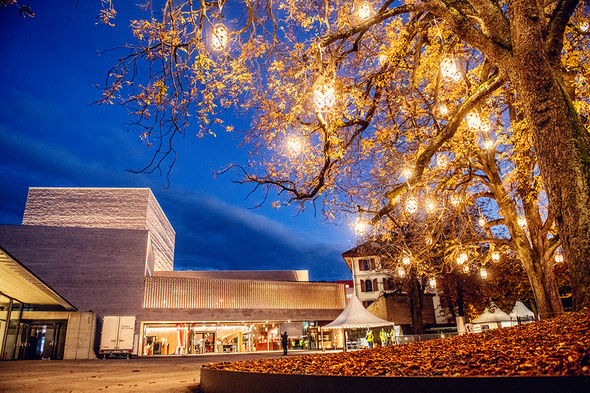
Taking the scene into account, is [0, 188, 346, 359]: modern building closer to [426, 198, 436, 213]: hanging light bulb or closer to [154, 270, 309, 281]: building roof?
[154, 270, 309, 281]: building roof

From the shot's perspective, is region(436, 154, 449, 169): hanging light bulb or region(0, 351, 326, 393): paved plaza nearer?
region(0, 351, 326, 393): paved plaza

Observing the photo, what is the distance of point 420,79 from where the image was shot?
1059 centimetres

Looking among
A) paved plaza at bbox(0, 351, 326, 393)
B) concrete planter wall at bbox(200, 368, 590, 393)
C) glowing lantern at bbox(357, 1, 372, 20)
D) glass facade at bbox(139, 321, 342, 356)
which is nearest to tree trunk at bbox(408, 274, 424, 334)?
glass facade at bbox(139, 321, 342, 356)

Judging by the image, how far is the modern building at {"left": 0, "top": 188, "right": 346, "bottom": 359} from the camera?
90.7ft

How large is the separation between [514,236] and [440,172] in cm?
299

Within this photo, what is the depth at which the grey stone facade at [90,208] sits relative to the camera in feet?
179

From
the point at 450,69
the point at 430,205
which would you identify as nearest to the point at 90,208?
the point at 430,205

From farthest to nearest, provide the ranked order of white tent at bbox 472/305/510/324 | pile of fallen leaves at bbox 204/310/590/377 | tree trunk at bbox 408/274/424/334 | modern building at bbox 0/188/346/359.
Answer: modern building at bbox 0/188/346/359, tree trunk at bbox 408/274/424/334, white tent at bbox 472/305/510/324, pile of fallen leaves at bbox 204/310/590/377

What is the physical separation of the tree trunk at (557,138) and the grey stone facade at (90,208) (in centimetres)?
5497

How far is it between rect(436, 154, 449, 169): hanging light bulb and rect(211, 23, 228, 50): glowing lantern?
6.80 m

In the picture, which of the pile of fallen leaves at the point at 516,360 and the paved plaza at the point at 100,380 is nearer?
the pile of fallen leaves at the point at 516,360

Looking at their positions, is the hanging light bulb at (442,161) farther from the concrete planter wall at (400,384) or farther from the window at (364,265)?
the window at (364,265)

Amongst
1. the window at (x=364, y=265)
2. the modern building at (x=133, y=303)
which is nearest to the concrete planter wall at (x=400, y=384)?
the modern building at (x=133, y=303)

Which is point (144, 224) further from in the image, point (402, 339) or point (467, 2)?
point (467, 2)
